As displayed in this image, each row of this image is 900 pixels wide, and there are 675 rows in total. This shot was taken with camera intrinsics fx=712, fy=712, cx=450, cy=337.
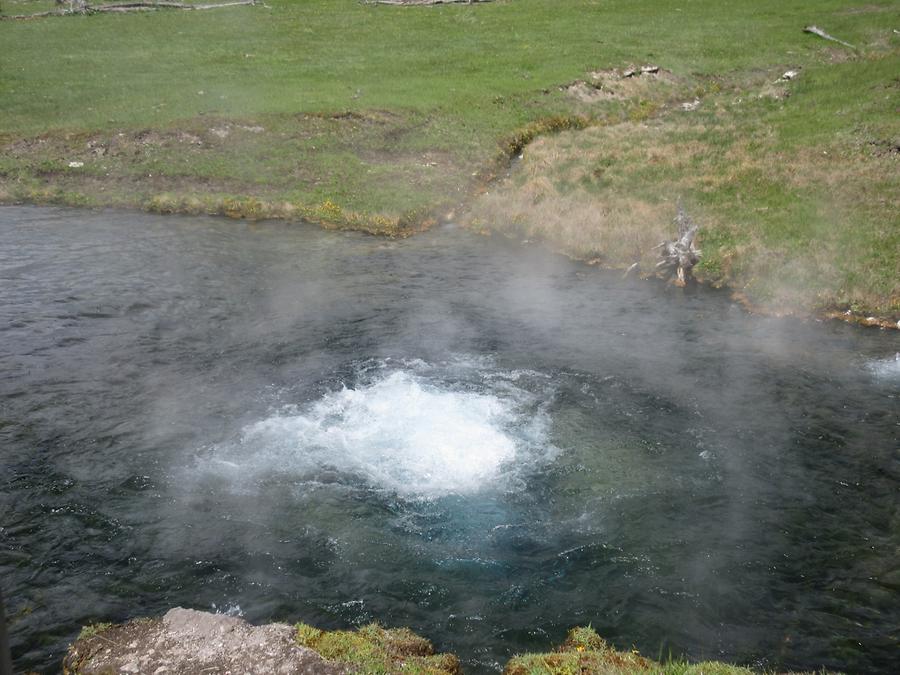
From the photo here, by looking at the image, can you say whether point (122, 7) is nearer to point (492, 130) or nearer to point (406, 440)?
point (492, 130)

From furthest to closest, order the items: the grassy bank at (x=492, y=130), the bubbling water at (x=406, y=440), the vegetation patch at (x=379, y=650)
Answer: the grassy bank at (x=492, y=130)
the bubbling water at (x=406, y=440)
the vegetation patch at (x=379, y=650)

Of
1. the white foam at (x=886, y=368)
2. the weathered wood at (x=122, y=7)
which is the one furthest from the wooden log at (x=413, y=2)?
the white foam at (x=886, y=368)

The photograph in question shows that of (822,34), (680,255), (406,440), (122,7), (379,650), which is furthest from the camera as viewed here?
(122,7)

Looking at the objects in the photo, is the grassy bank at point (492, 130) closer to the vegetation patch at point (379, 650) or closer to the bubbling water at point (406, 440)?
the bubbling water at point (406, 440)

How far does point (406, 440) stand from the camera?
61.4 ft

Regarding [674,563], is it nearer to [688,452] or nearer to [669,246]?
[688,452]

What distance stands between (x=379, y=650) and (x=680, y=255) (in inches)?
891

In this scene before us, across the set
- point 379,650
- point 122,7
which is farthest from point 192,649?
point 122,7

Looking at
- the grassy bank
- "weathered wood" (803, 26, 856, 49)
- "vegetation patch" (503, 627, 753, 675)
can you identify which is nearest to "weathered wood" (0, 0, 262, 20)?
the grassy bank

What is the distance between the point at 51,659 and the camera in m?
12.1

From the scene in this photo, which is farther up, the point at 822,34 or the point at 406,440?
the point at 822,34

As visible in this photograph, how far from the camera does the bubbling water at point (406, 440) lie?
1731cm

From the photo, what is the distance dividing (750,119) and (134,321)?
3966 centimetres

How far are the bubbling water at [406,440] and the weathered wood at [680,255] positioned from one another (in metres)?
12.1
